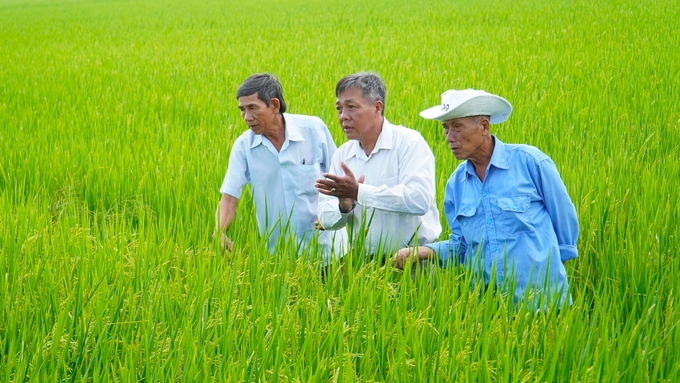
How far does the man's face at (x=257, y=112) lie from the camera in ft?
10.8

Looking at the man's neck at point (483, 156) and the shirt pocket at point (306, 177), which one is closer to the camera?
the man's neck at point (483, 156)

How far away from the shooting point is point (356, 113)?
3.02 meters

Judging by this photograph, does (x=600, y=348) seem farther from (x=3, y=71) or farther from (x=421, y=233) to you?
(x=3, y=71)

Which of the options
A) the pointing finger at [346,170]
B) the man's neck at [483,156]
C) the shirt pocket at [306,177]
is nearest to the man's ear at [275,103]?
the shirt pocket at [306,177]

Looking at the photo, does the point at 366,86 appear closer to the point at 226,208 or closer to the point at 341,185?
the point at 341,185

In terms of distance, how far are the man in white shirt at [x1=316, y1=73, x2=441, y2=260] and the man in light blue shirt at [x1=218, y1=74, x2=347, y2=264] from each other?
28cm

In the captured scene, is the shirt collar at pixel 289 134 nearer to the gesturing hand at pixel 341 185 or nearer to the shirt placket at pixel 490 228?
the gesturing hand at pixel 341 185

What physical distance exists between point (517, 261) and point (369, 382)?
0.92 meters

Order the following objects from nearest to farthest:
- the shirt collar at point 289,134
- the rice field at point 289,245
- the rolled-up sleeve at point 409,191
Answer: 1. the rice field at point 289,245
2. the rolled-up sleeve at point 409,191
3. the shirt collar at point 289,134

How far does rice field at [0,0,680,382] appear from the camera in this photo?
2178 mm

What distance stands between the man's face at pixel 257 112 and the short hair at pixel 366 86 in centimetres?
41

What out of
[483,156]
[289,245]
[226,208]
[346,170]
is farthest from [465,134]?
[226,208]

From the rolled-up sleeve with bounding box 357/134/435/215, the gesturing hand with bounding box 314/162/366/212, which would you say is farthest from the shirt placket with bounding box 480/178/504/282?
the gesturing hand with bounding box 314/162/366/212

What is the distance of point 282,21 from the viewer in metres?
19.3
